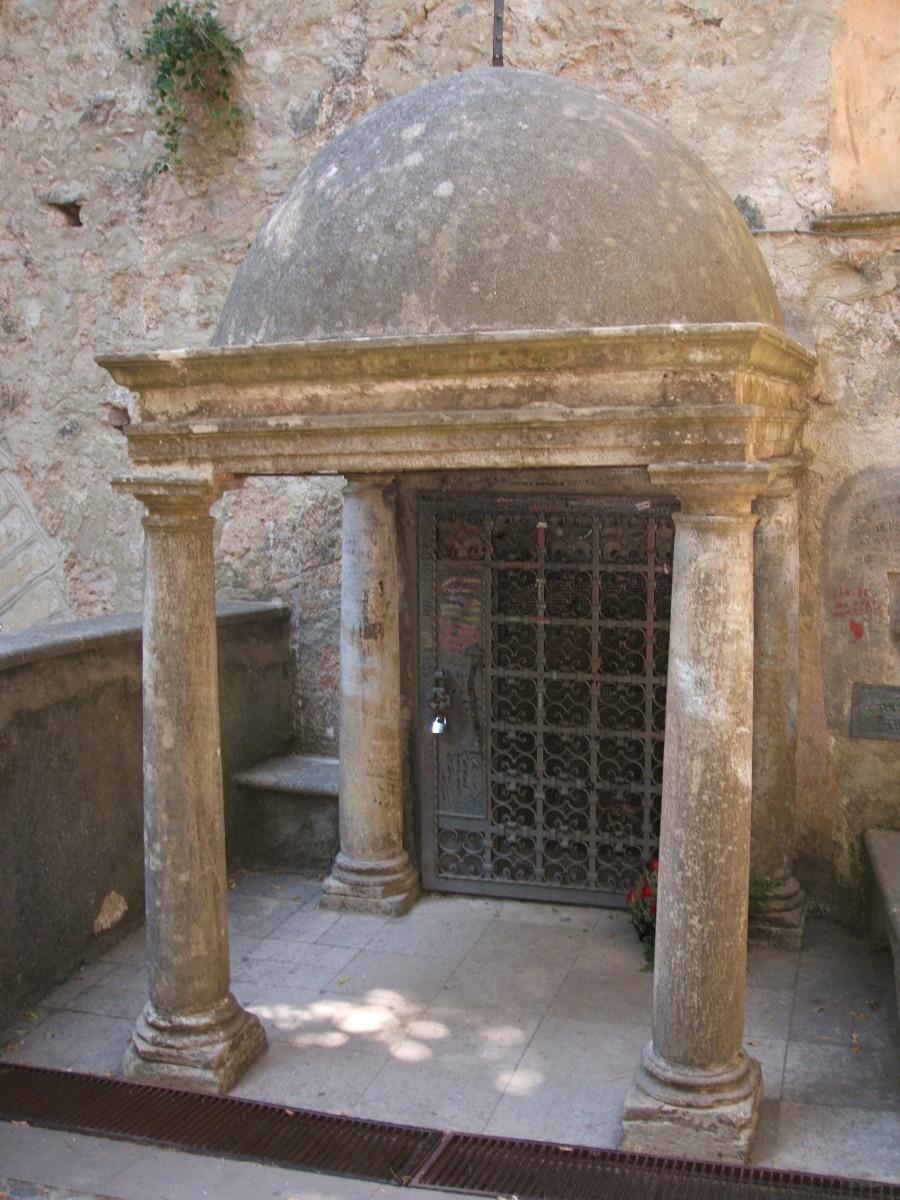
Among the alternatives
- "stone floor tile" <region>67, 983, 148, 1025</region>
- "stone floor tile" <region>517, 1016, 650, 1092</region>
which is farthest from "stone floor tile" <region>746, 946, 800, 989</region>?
"stone floor tile" <region>67, 983, 148, 1025</region>

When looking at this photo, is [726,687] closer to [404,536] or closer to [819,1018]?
[819,1018]

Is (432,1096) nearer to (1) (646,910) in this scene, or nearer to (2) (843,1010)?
(1) (646,910)

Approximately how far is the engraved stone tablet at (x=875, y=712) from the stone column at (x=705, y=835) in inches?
85.5

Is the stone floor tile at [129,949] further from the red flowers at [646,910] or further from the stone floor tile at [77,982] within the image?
the red flowers at [646,910]

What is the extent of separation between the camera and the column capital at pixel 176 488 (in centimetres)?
441

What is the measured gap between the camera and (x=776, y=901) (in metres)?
5.89

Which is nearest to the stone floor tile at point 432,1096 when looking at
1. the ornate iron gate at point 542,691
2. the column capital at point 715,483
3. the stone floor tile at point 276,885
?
the ornate iron gate at point 542,691

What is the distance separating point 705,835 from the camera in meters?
3.98

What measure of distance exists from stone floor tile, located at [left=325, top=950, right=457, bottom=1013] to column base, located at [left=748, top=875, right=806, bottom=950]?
147 centimetres

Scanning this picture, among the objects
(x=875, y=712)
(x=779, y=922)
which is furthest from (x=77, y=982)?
(x=875, y=712)

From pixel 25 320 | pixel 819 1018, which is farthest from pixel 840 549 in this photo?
pixel 25 320

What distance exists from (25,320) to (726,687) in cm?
573

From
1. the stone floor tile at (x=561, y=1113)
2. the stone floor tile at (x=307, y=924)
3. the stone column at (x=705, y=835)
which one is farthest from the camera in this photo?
the stone floor tile at (x=307, y=924)

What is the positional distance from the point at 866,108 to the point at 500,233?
3.18 m
